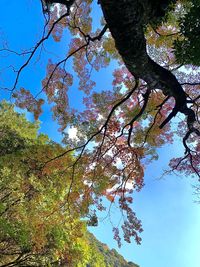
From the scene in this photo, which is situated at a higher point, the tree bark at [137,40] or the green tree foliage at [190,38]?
the green tree foliage at [190,38]

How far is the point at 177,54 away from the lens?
15.7 ft

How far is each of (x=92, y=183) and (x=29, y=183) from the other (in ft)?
6.67

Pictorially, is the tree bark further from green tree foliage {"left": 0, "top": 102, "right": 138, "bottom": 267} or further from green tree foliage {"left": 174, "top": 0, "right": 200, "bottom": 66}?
green tree foliage {"left": 0, "top": 102, "right": 138, "bottom": 267}

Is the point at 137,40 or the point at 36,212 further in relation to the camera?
the point at 36,212

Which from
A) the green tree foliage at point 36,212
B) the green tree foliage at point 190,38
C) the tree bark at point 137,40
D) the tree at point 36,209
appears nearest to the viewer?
the tree bark at point 137,40

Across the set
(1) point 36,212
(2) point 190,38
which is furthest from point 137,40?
(1) point 36,212

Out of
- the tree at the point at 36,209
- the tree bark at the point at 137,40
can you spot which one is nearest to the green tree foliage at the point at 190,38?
the tree bark at the point at 137,40

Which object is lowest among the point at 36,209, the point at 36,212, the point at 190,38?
the point at 36,212

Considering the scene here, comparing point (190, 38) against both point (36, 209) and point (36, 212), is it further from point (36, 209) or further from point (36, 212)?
point (36, 209)

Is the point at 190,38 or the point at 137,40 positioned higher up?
the point at 190,38

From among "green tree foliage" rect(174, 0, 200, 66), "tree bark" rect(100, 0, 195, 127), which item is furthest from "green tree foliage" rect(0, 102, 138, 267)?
"green tree foliage" rect(174, 0, 200, 66)

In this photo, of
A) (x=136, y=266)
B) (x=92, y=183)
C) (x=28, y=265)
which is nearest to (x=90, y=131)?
(x=92, y=183)

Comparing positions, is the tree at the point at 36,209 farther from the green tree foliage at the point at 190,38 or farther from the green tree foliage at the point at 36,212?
the green tree foliage at the point at 190,38

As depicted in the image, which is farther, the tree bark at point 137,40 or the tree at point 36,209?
the tree at point 36,209
